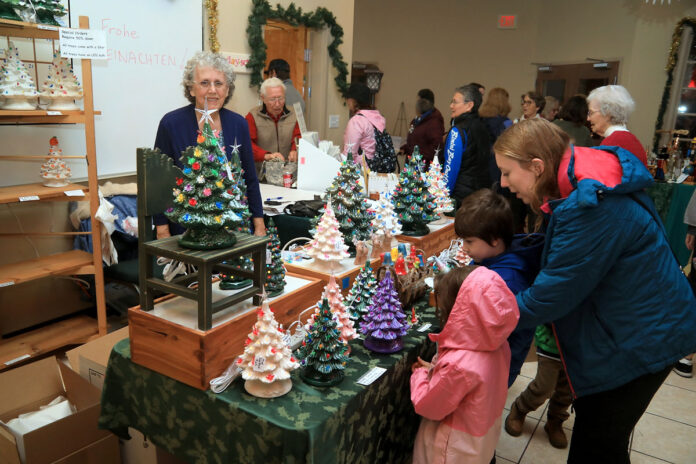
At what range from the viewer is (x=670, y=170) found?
6066 millimetres

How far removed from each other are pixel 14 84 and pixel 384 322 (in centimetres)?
260

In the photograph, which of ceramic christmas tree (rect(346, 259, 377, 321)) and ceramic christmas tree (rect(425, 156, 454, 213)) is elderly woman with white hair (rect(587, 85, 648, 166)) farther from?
ceramic christmas tree (rect(346, 259, 377, 321))

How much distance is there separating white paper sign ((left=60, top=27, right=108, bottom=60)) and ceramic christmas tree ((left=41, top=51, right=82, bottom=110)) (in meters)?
0.32

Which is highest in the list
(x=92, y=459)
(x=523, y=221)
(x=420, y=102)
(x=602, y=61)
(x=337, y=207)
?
(x=602, y=61)

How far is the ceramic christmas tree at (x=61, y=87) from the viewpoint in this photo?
3.07 meters

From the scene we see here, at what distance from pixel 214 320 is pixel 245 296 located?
131 millimetres

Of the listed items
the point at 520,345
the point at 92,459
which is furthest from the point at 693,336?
the point at 92,459

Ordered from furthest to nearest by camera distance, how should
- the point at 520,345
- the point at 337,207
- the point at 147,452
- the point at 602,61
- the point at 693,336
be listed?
the point at 602,61
the point at 337,207
the point at 147,452
the point at 520,345
the point at 693,336

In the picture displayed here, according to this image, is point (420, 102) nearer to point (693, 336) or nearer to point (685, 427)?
point (685, 427)

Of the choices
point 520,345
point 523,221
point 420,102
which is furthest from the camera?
point 420,102

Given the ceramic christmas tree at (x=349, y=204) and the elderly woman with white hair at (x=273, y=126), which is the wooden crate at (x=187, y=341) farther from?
the elderly woman with white hair at (x=273, y=126)

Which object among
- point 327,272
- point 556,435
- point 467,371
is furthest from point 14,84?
point 556,435

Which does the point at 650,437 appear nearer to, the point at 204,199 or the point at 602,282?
the point at 602,282

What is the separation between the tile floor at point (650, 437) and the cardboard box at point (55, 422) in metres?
1.96
